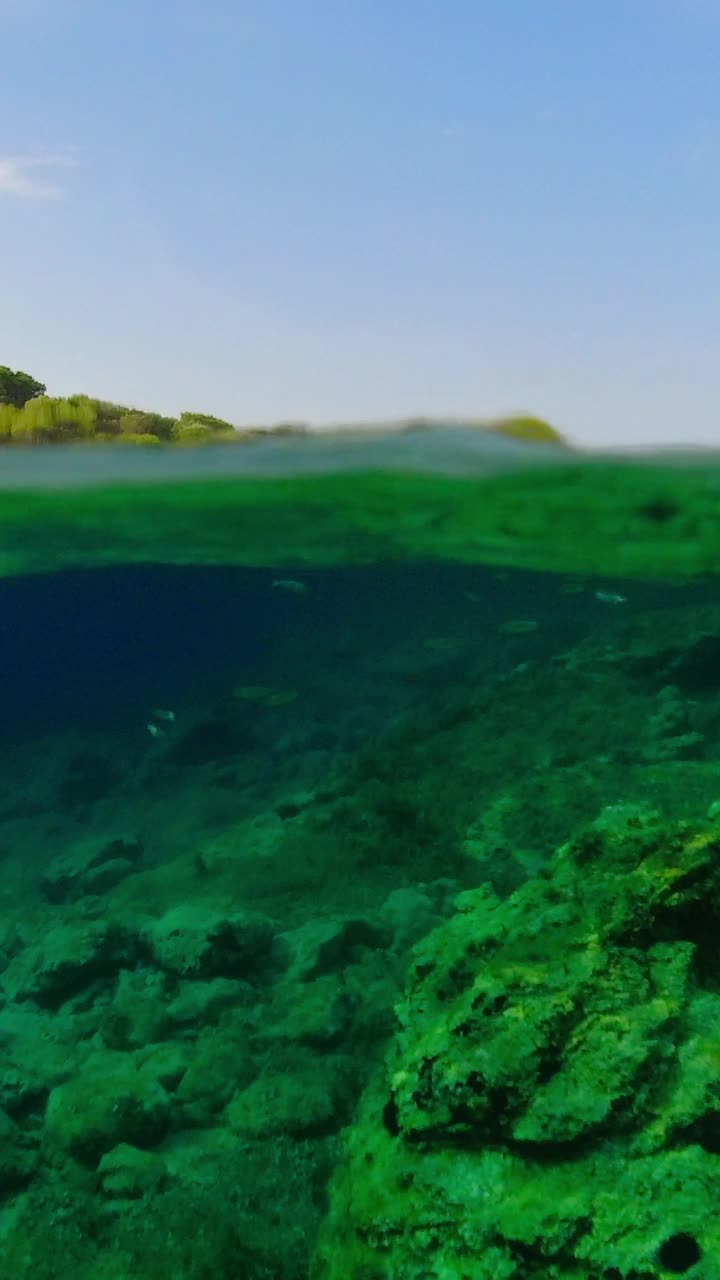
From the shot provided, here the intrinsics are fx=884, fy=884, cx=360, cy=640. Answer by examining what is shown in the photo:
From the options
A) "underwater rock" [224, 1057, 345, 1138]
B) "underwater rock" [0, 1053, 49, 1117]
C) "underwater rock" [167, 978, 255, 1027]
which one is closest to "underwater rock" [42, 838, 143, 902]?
"underwater rock" [167, 978, 255, 1027]

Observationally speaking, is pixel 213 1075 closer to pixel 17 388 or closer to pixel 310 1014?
pixel 310 1014

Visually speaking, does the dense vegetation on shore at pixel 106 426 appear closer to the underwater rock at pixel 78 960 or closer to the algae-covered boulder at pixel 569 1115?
the underwater rock at pixel 78 960

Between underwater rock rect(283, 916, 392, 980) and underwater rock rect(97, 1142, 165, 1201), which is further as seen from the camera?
underwater rock rect(283, 916, 392, 980)

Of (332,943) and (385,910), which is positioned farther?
(385,910)

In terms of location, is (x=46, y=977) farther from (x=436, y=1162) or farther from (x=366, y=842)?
(x=436, y=1162)

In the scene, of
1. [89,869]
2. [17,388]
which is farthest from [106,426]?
[89,869]

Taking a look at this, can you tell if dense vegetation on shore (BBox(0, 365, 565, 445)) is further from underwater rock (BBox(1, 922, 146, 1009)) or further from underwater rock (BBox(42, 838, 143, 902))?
underwater rock (BBox(42, 838, 143, 902))

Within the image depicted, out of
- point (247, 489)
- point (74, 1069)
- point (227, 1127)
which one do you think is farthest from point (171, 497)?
point (227, 1127)
